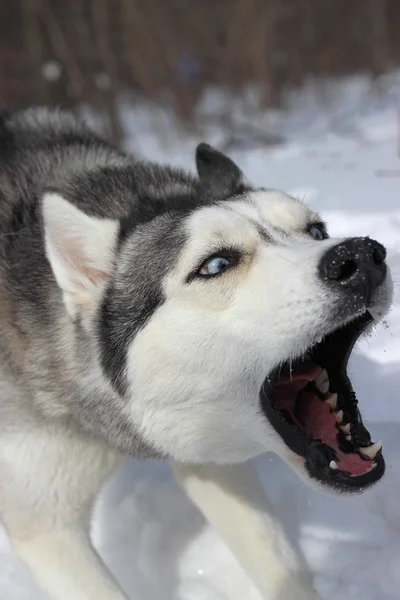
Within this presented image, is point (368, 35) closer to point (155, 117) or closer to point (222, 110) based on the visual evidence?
point (222, 110)

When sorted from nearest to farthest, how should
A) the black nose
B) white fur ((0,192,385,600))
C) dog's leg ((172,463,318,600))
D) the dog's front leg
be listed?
the black nose → white fur ((0,192,385,600)) → the dog's front leg → dog's leg ((172,463,318,600))

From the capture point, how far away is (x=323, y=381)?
2100 millimetres

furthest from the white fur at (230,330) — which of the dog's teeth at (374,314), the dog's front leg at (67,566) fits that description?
the dog's front leg at (67,566)

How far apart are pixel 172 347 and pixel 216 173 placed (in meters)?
0.92

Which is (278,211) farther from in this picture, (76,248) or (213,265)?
(76,248)

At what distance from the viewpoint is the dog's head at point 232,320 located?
5.91ft

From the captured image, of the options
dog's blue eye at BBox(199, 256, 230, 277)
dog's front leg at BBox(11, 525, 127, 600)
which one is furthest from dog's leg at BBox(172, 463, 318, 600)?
dog's blue eye at BBox(199, 256, 230, 277)

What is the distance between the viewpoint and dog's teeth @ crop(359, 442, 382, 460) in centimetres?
194

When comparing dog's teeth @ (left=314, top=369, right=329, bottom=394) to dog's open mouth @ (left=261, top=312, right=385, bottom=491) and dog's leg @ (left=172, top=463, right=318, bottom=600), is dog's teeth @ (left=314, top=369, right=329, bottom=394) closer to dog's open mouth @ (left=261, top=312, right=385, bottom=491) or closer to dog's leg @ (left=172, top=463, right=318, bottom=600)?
dog's open mouth @ (left=261, top=312, right=385, bottom=491)

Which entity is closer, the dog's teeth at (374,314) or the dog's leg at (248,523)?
the dog's teeth at (374,314)

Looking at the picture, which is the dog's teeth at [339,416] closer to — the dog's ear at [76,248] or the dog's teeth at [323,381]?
the dog's teeth at [323,381]

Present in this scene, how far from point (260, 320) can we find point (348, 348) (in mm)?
361

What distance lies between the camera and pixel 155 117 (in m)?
8.76

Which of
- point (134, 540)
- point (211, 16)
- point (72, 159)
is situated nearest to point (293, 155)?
point (211, 16)
